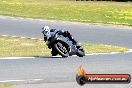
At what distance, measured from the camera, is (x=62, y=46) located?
16766 millimetres

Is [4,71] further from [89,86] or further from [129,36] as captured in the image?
[129,36]

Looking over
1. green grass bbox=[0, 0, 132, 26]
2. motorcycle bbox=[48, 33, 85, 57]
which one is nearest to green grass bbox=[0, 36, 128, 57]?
motorcycle bbox=[48, 33, 85, 57]

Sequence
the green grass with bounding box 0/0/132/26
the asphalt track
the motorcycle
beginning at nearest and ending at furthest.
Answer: the asphalt track → the motorcycle → the green grass with bounding box 0/0/132/26

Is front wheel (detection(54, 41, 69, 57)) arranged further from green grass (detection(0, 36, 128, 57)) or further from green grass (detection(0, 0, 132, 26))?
green grass (detection(0, 0, 132, 26))

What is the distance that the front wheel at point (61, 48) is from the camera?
653 inches

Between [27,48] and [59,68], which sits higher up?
[59,68]

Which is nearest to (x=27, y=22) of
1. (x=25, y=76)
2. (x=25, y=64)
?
(x=25, y=64)

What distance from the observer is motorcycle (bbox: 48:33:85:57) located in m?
16.6

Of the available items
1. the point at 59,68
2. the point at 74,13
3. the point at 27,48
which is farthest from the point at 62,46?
the point at 74,13

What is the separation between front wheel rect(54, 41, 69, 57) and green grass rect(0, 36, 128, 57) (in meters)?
1.20

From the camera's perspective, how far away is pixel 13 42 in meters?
22.1

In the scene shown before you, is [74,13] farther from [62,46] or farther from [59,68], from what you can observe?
[59,68]

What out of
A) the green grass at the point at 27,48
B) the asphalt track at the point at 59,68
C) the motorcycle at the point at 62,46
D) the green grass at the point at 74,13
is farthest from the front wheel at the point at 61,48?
the green grass at the point at 74,13

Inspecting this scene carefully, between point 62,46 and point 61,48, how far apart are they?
76mm
